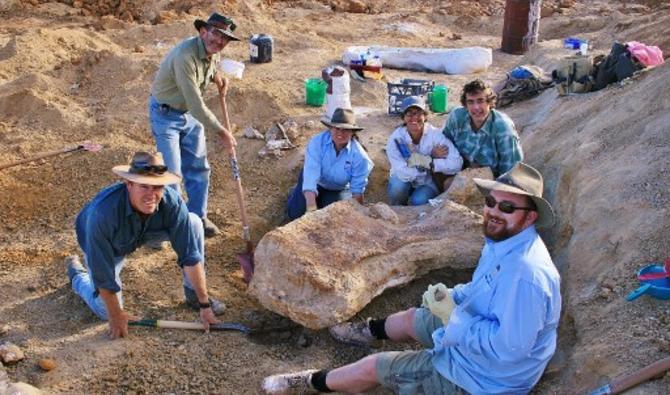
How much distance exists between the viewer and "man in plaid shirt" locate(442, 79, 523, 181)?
588cm

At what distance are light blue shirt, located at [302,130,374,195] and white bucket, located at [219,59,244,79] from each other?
12.7ft

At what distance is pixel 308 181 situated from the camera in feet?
20.2

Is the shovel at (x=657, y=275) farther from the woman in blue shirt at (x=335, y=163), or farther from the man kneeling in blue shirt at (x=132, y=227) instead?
the woman in blue shirt at (x=335, y=163)

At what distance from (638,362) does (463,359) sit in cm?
81

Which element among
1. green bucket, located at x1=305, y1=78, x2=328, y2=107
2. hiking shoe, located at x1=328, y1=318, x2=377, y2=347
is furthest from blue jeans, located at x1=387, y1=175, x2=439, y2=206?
green bucket, located at x1=305, y1=78, x2=328, y2=107

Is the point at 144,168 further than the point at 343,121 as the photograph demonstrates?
No

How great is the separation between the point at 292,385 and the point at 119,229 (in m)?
1.42

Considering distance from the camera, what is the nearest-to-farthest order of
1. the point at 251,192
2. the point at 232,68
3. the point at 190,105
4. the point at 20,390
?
the point at 20,390
the point at 190,105
the point at 251,192
the point at 232,68

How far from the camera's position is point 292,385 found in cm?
424

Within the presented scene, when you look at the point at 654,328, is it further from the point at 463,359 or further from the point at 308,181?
the point at 308,181

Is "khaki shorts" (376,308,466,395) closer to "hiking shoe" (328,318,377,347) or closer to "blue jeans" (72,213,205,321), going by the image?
"hiking shoe" (328,318,377,347)

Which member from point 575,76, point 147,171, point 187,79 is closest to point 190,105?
point 187,79

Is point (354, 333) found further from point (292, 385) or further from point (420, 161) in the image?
point (420, 161)

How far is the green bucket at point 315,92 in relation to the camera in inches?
363
